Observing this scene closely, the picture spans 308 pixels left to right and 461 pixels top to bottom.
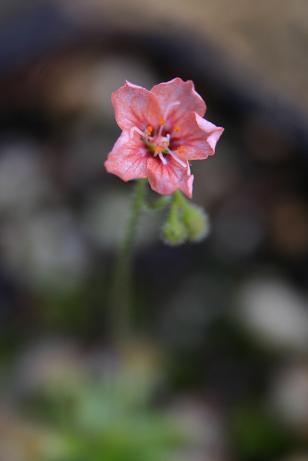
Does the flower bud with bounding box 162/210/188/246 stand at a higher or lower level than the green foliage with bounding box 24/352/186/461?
higher

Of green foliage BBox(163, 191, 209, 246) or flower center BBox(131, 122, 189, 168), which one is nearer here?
flower center BBox(131, 122, 189, 168)

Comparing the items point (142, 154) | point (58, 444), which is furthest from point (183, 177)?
point (58, 444)

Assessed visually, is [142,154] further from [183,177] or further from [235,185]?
[235,185]

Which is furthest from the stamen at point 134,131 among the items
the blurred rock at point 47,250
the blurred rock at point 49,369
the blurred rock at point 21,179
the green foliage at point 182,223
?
the blurred rock at point 21,179

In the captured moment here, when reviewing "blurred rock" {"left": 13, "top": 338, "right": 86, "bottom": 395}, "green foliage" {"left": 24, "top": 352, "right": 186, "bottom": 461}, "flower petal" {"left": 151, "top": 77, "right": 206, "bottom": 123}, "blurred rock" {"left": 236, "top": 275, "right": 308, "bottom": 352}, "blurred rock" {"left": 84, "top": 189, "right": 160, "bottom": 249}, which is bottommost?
"green foliage" {"left": 24, "top": 352, "right": 186, "bottom": 461}

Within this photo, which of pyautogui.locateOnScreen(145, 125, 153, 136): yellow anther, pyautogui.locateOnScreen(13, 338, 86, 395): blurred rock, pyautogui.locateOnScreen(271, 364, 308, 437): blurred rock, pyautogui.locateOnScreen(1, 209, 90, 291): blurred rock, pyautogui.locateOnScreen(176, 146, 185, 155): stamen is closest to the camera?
pyautogui.locateOnScreen(176, 146, 185, 155): stamen

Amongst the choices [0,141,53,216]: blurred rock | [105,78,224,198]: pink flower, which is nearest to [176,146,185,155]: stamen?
[105,78,224,198]: pink flower

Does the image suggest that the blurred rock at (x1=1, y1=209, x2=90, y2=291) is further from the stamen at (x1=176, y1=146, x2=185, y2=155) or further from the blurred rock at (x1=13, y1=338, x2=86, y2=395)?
the stamen at (x1=176, y1=146, x2=185, y2=155)

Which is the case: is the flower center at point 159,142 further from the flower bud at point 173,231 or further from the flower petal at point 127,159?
the flower bud at point 173,231
